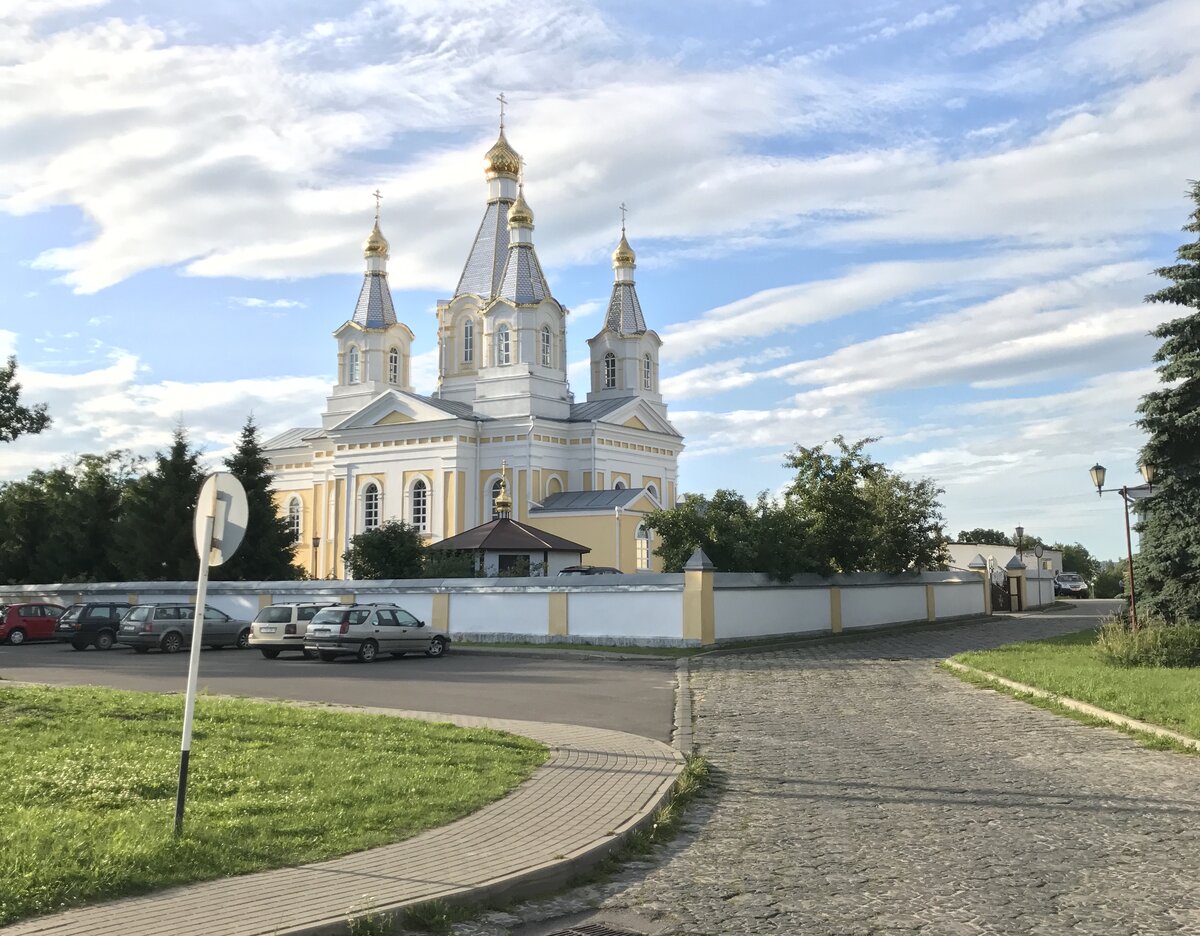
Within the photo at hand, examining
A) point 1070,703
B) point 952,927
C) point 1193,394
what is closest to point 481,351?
point 1193,394

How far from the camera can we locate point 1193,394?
21.4 m

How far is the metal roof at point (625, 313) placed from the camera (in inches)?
2442

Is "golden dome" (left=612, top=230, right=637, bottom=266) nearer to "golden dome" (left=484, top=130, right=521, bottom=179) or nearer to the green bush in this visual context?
"golden dome" (left=484, top=130, right=521, bottom=179)

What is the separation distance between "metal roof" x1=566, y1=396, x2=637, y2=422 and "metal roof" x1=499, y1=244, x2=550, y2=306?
630 centimetres

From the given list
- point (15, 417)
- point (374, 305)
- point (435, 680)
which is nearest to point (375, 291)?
point (374, 305)

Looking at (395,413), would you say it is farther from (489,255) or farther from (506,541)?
(506,541)

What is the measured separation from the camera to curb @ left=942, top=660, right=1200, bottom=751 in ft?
38.0

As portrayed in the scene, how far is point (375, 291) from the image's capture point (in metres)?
62.7

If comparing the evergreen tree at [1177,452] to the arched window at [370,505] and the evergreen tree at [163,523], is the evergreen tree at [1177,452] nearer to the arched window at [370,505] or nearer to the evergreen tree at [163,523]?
the evergreen tree at [163,523]

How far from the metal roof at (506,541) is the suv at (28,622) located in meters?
11.7

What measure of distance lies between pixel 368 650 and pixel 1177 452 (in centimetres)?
1682

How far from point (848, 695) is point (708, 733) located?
4.44 m

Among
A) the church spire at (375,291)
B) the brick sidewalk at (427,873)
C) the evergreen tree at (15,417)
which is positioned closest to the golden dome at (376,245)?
the church spire at (375,291)

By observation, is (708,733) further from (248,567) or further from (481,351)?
(481,351)
